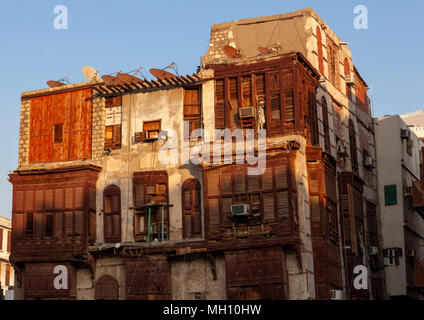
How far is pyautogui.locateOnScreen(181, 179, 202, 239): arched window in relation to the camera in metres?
32.5

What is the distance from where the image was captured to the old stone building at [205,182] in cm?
3083

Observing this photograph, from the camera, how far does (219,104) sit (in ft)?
108

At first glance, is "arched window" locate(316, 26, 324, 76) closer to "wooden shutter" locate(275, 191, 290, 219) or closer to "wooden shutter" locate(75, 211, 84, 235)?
"wooden shutter" locate(275, 191, 290, 219)

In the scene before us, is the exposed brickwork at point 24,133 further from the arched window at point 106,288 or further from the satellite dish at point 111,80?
the arched window at point 106,288

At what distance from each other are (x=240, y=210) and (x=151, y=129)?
6.57m

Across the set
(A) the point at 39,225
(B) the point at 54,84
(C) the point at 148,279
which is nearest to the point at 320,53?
(B) the point at 54,84

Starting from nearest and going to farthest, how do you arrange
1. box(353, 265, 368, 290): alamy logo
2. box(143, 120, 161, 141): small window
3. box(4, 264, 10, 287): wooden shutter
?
box(143, 120, 161, 141): small window
box(353, 265, 368, 290): alamy logo
box(4, 264, 10, 287): wooden shutter

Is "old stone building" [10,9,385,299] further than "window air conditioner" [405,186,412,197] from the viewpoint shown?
No

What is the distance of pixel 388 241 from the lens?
130 feet

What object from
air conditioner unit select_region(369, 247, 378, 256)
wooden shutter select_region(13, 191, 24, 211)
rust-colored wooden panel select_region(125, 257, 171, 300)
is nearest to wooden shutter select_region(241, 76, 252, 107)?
rust-colored wooden panel select_region(125, 257, 171, 300)

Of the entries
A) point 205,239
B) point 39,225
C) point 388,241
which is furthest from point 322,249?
point 39,225

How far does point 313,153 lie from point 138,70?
9.33m

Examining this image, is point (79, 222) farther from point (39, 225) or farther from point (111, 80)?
point (111, 80)

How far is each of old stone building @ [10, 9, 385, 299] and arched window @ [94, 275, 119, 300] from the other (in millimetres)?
50
